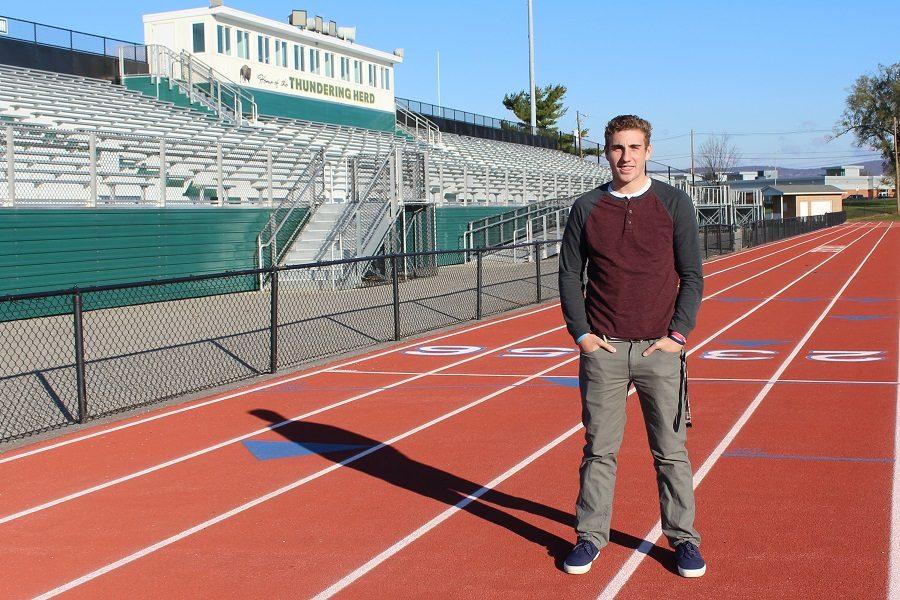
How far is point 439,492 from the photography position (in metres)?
6.90

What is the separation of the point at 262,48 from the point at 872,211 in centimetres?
8954

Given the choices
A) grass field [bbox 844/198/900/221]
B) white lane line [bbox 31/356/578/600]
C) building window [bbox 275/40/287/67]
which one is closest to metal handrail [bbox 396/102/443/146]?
building window [bbox 275/40/287/67]

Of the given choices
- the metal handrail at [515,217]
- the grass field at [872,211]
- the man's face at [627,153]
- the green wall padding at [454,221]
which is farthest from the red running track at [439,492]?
the grass field at [872,211]

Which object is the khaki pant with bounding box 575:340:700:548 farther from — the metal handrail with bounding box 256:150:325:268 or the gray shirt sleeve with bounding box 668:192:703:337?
the metal handrail with bounding box 256:150:325:268

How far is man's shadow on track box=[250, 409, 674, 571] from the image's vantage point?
227 inches

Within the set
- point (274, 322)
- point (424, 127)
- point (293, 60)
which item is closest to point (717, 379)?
point (274, 322)

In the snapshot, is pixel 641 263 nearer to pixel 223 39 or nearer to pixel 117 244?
pixel 117 244

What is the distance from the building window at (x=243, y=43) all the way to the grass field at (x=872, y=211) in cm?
7344

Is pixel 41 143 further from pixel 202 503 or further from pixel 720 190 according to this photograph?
pixel 720 190

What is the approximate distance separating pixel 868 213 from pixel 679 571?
4478 inches

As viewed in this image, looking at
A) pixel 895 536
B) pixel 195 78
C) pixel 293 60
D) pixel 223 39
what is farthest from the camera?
pixel 293 60

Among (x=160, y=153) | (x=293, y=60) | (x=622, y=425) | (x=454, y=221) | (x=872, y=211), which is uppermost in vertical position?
(x=293, y=60)

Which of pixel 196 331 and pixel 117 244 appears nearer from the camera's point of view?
pixel 196 331

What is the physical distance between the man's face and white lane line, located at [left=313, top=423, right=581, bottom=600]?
7.63 feet
